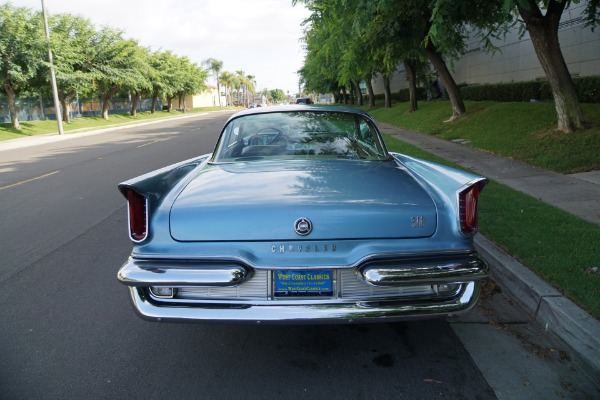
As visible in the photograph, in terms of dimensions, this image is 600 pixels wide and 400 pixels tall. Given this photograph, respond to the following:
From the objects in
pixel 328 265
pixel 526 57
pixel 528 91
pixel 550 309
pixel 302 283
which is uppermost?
pixel 526 57

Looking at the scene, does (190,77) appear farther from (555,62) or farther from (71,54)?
(555,62)

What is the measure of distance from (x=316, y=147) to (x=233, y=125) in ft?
2.73

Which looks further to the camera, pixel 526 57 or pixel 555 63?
pixel 526 57

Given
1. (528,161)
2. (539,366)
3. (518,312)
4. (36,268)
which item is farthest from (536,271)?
(528,161)

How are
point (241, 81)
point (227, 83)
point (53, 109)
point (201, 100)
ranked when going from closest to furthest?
1. point (53, 109)
2. point (201, 100)
3. point (227, 83)
4. point (241, 81)

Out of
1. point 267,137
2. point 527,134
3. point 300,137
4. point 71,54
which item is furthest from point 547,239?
point 71,54

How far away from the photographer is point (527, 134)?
11922mm

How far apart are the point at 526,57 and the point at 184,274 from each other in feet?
76.3

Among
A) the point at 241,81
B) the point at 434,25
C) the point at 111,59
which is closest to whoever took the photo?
the point at 434,25

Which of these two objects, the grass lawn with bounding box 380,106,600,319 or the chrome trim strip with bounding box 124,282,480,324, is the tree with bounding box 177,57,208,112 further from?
the chrome trim strip with bounding box 124,282,480,324

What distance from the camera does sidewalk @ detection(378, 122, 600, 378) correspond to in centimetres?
309

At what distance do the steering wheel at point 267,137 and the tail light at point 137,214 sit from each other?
1.57 m

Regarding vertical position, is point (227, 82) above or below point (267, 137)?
above

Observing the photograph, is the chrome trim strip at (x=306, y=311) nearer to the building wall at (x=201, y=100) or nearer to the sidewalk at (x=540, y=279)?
the sidewalk at (x=540, y=279)
